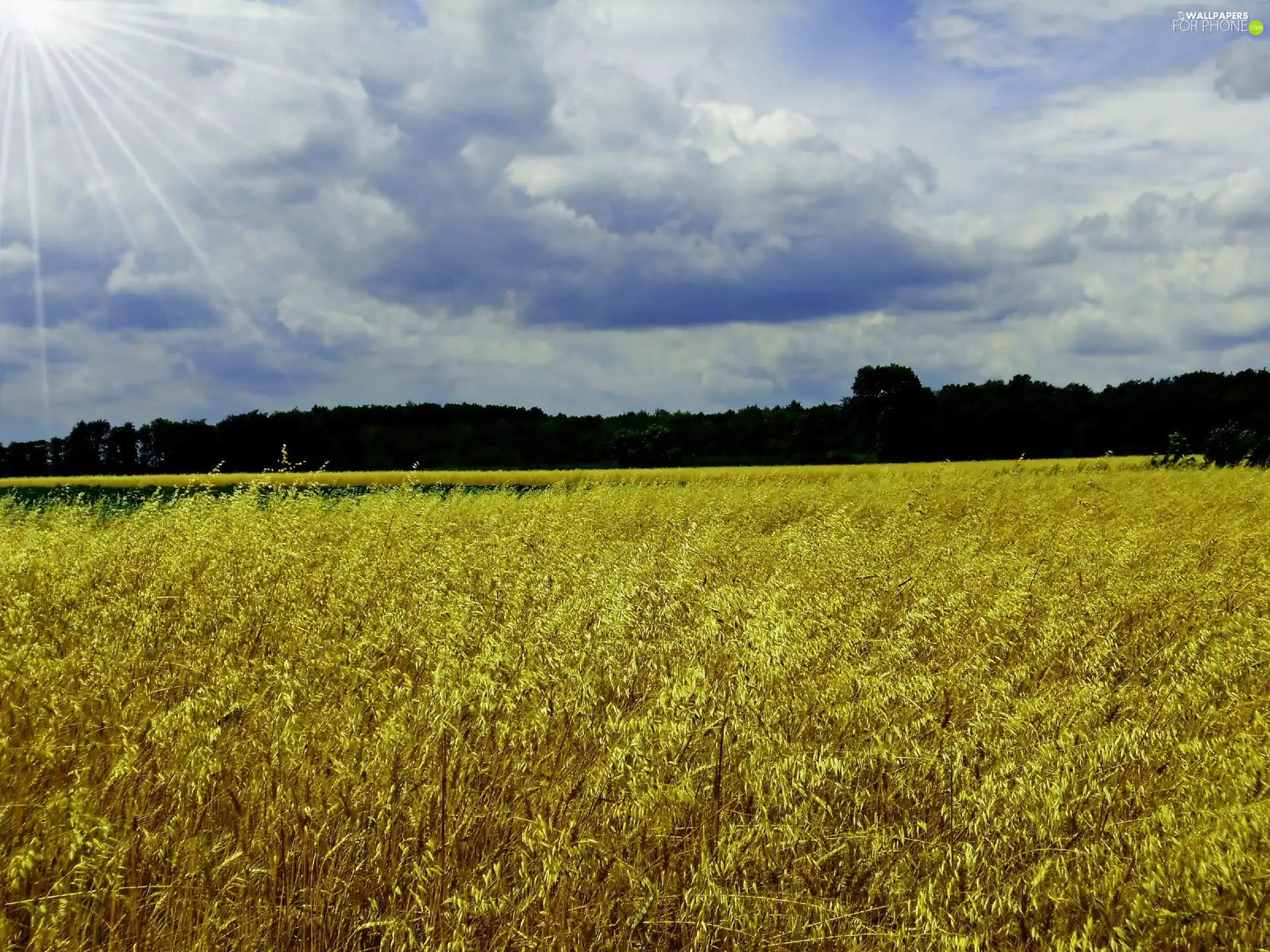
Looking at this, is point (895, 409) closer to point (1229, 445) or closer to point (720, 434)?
point (720, 434)

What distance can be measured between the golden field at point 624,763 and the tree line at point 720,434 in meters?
46.3

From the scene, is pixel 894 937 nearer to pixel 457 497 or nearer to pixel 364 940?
pixel 364 940

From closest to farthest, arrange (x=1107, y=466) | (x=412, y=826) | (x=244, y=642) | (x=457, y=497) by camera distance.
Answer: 1. (x=412, y=826)
2. (x=244, y=642)
3. (x=457, y=497)
4. (x=1107, y=466)

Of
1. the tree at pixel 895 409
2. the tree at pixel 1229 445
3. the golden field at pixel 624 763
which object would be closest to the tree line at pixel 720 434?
the tree at pixel 895 409

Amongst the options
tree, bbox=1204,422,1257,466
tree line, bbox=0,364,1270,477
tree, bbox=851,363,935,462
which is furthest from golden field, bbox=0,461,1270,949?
tree, bbox=851,363,935,462

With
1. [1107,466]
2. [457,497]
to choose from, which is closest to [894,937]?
[457,497]

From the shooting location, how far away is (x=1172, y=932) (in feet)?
7.10

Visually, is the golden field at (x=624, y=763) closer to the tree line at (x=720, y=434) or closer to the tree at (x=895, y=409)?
the tree line at (x=720, y=434)

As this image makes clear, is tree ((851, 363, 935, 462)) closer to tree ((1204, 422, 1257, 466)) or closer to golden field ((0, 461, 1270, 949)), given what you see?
tree ((1204, 422, 1257, 466))

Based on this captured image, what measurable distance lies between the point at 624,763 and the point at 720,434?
186ft

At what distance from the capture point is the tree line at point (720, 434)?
52625 millimetres

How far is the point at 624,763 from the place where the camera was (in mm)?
2568

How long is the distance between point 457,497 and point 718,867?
13588mm

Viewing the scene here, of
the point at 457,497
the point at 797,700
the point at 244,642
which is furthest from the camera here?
the point at 457,497
